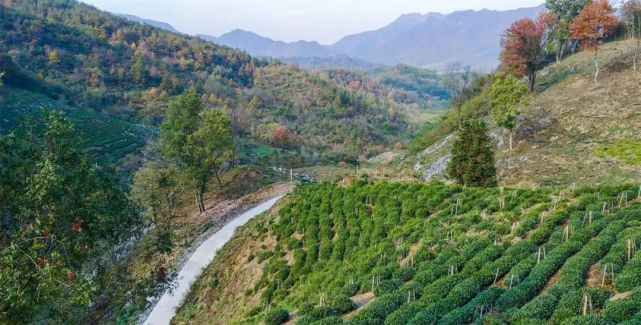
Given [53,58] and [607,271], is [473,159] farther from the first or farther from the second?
[53,58]

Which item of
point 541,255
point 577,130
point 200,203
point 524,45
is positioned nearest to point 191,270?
point 200,203

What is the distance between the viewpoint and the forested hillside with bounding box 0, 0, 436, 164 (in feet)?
340

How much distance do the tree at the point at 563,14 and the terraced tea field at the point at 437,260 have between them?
46.4 m

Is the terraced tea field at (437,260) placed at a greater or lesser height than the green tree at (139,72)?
lesser

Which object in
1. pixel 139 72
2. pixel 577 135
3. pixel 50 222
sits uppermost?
pixel 139 72

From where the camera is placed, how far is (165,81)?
126 meters

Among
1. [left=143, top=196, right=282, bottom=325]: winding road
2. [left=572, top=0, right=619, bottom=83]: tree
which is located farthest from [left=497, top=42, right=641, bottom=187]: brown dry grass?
[left=143, top=196, right=282, bottom=325]: winding road

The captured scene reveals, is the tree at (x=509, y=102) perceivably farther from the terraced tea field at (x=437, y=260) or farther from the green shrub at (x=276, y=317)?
the green shrub at (x=276, y=317)

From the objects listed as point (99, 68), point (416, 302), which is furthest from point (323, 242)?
point (99, 68)

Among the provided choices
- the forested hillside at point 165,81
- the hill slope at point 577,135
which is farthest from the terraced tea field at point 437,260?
the forested hillside at point 165,81

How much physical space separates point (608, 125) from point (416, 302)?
1292 inches

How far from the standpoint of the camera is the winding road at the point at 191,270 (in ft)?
79.0

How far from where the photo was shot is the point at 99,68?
121m

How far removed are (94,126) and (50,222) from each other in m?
70.0
